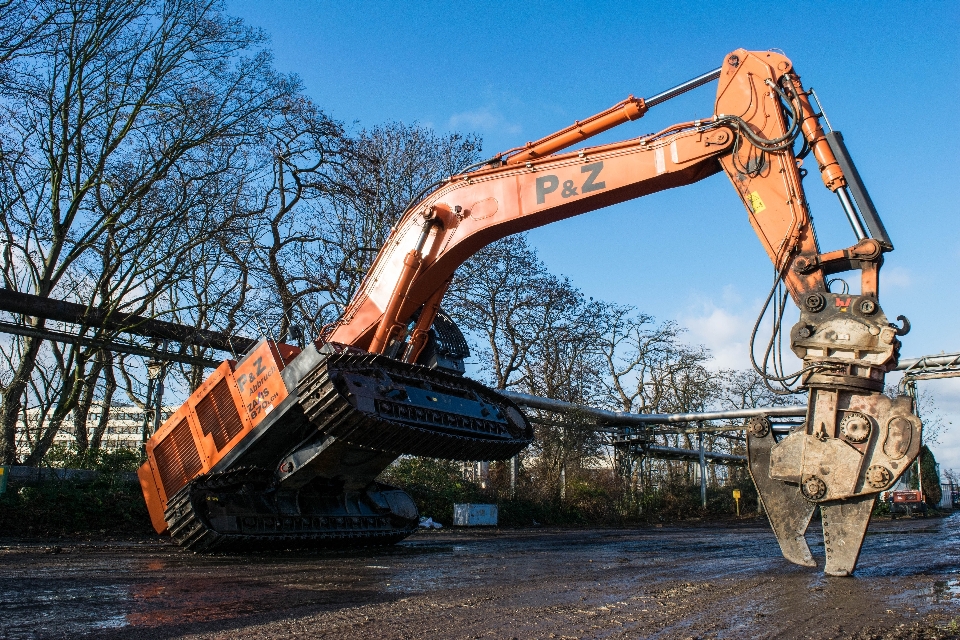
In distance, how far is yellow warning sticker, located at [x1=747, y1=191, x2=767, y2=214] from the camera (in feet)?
21.2

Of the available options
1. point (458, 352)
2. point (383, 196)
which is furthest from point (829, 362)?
point (383, 196)

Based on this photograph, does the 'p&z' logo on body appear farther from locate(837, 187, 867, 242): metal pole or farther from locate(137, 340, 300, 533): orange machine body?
locate(137, 340, 300, 533): orange machine body

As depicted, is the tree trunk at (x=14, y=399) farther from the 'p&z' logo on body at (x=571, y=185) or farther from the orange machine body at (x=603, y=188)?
the 'p&z' logo on body at (x=571, y=185)

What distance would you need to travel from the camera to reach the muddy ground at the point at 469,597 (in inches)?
148

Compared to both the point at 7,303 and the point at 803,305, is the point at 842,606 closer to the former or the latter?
the point at 803,305

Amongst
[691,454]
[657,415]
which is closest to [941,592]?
[657,415]

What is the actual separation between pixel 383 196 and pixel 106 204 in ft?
21.7

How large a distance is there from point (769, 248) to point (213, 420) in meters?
6.28

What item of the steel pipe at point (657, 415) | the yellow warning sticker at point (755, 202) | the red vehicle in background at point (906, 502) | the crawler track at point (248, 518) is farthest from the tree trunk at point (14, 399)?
the red vehicle in background at point (906, 502)

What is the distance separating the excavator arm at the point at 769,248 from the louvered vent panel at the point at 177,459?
2.10m

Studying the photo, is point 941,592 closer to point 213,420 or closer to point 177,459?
point 213,420

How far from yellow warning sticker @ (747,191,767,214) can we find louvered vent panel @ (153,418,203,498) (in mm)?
6570

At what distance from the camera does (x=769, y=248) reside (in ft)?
20.6

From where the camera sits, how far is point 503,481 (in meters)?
22.5
